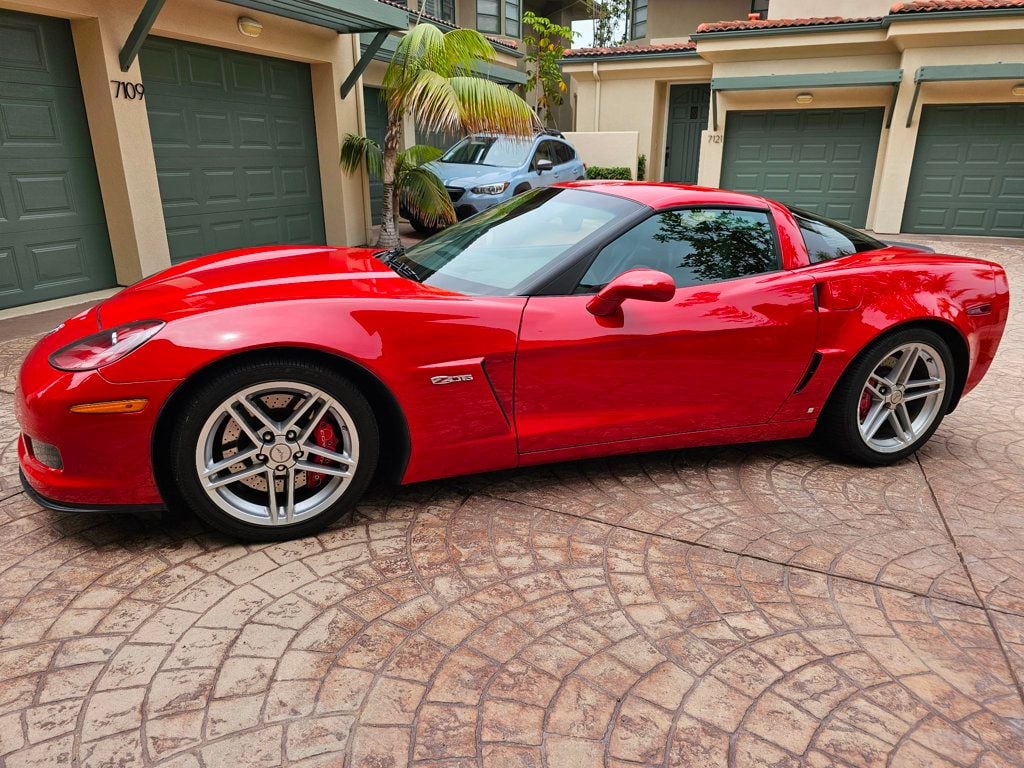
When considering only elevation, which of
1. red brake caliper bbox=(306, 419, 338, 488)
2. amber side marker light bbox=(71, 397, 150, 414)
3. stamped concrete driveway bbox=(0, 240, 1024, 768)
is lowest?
stamped concrete driveway bbox=(0, 240, 1024, 768)

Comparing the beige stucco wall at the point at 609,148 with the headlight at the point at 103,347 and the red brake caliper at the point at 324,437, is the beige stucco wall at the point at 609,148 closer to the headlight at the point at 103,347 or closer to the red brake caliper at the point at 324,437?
the red brake caliper at the point at 324,437

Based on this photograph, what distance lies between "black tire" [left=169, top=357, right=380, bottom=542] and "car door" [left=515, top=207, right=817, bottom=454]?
653 mm

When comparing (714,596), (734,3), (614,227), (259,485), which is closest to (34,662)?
(259,485)

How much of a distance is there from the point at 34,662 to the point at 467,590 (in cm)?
134

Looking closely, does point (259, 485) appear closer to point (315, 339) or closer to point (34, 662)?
point (315, 339)

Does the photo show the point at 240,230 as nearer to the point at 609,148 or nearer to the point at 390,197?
the point at 390,197

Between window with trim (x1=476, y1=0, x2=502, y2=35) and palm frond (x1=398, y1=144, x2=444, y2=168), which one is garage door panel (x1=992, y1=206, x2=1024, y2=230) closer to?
palm frond (x1=398, y1=144, x2=444, y2=168)

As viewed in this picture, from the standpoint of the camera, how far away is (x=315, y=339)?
260 centimetres

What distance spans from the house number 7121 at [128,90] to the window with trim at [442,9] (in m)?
12.5

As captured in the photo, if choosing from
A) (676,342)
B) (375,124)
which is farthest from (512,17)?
(676,342)

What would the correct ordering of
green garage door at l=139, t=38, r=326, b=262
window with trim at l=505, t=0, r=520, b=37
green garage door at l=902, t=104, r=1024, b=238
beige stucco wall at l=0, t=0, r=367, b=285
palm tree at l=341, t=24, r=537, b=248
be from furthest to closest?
window with trim at l=505, t=0, r=520, b=37, green garage door at l=902, t=104, r=1024, b=238, palm tree at l=341, t=24, r=537, b=248, green garage door at l=139, t=38, r=326, b=262, beige stucco wall at l=0, t=0, r=367, b=285

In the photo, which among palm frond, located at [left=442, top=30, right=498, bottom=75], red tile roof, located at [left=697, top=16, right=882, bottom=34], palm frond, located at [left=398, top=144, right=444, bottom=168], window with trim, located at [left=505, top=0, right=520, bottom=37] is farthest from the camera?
window with trim, located at [left=505, top=0, right=520, bottom=37]

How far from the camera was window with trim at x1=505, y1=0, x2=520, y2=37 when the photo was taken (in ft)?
69.7

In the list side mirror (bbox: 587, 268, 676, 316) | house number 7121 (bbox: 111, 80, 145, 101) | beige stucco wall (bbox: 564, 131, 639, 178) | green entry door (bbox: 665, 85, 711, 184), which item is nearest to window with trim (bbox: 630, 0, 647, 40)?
green entry door (bbox: 665, 85, 711, 184)
